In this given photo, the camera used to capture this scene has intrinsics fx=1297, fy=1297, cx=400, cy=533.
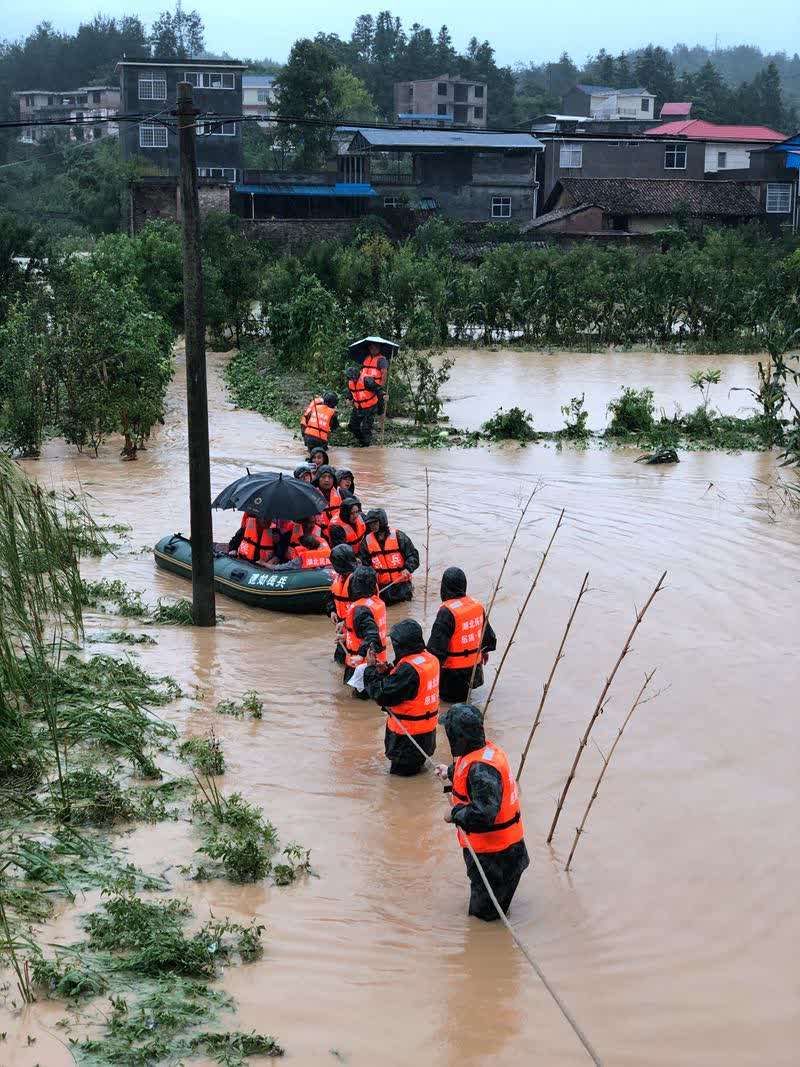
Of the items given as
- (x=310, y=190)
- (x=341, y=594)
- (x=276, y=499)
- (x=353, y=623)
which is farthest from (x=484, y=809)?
(x=310, y=190)

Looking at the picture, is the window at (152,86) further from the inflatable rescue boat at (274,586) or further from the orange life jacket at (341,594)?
the orange life jacket at (341,594)

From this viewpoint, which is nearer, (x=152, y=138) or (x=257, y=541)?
(x=257, y=541)

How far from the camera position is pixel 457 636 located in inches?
397

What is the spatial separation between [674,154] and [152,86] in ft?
83.4

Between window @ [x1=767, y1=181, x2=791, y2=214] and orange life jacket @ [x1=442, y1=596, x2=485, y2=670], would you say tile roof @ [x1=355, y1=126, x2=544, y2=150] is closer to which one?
window @ [x1=767, y1=181, x2=791, y2=214]

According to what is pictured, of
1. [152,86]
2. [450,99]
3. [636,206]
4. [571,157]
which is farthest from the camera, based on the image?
[450,99]

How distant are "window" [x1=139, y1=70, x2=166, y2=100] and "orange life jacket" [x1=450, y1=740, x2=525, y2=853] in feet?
199

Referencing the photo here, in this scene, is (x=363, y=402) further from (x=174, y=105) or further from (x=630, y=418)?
(x=174, y=105)

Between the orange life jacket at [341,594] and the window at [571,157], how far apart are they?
176 feet

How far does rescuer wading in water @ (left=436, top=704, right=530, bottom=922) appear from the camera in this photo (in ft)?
22.5

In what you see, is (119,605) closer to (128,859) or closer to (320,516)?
(320,516)

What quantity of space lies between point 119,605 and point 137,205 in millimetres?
42367

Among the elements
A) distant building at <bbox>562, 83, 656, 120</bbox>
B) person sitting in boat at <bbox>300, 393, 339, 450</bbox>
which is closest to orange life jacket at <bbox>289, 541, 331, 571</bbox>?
person sitting in boat at <bbox>300, 393, 339, 450</bbox>

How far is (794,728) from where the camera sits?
1032 centimetres
